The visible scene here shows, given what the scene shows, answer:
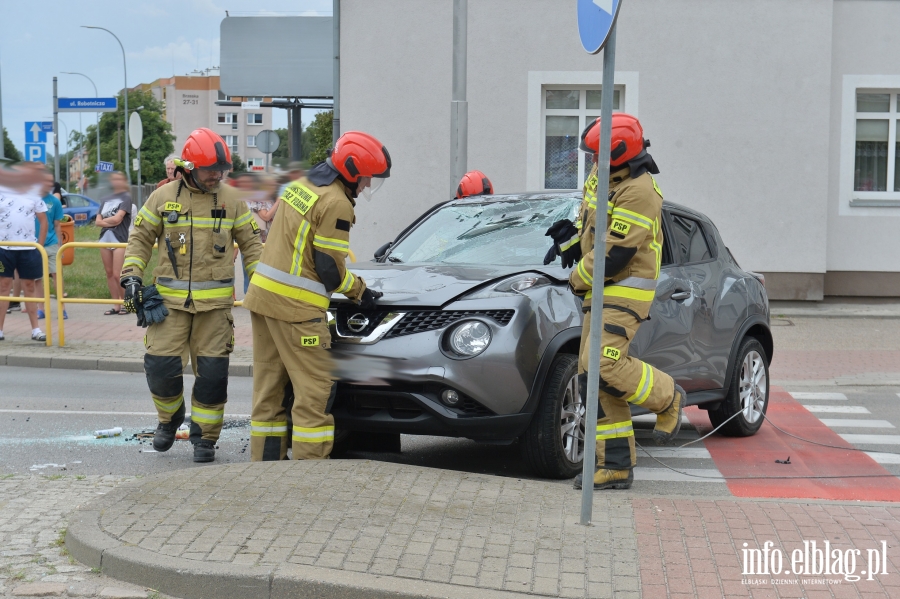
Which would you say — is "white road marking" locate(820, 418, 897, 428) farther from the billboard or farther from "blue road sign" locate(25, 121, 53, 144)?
"blue road sign" locate(25, 121, 53, 144)

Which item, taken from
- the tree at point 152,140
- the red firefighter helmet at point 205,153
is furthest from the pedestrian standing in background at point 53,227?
the tree at point 152,140

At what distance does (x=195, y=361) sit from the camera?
6.78m

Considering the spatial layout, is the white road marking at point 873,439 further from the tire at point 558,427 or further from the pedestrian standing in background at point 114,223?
the pedestrian standing in background at point 114,223

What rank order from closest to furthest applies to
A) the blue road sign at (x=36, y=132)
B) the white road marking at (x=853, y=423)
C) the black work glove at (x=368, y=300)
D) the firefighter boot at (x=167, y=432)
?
the black work glove at (x=368, y=300), the firefighter boot at (x=167, y=432), the white road marking at (x=853, y=423), the blue road sign at (x=36, y=132)

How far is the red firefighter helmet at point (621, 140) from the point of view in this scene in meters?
5.63

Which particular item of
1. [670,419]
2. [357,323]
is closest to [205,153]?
[357,323]

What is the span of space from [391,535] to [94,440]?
3629 millimetres

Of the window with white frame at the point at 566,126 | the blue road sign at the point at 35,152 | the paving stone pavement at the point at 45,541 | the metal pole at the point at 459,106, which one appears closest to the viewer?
the paving stone pavement at the point at 45,541

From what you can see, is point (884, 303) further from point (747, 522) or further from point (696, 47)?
point (747, 522)

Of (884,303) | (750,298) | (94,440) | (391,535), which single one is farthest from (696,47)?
(391,535)

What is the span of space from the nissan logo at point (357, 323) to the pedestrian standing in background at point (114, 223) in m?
8.49

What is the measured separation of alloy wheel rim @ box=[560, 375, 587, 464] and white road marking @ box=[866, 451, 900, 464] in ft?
7.83

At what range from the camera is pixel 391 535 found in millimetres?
4562

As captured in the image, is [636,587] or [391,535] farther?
[391,535]
